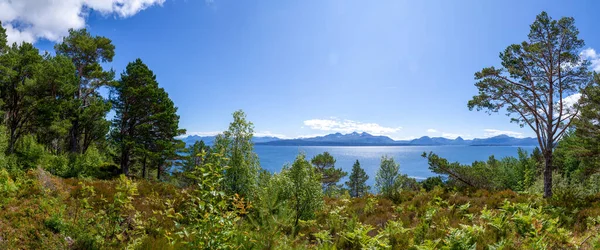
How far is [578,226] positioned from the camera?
7.12m

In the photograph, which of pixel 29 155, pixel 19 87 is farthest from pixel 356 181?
pixel 19 87

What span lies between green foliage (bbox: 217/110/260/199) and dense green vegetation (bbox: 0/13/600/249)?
0.04 metres

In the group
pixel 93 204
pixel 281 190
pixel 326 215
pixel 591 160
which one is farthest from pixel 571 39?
pixel 93 204

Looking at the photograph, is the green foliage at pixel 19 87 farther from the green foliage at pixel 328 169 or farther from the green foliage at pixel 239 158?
the green foliage at pixel 328 169

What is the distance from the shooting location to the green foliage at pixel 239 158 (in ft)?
27.2

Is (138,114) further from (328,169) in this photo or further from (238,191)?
(328,169)

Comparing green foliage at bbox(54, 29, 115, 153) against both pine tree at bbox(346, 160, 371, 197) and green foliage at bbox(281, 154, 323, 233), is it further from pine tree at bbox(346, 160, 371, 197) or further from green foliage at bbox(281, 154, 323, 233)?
pine tree at bbox(346, 160, 371, 197)

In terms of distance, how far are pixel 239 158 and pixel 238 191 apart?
998 millimetres

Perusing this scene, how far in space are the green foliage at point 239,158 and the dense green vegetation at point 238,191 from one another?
0.12ft

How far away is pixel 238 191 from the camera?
8.27m

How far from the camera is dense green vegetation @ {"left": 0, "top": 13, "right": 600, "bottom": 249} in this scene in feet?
16.2

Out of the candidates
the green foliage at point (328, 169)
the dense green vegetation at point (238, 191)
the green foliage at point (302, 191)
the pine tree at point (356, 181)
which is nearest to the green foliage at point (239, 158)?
the dense green vegetation at point (238, 191)

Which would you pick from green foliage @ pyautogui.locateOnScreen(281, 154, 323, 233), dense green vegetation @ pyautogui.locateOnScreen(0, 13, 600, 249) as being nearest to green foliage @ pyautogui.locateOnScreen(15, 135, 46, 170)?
dense green vegetation @ pyautogui.locateOnScreen(0, 13, 600, 249)

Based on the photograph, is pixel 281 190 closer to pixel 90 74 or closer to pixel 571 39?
pixel 571 39
